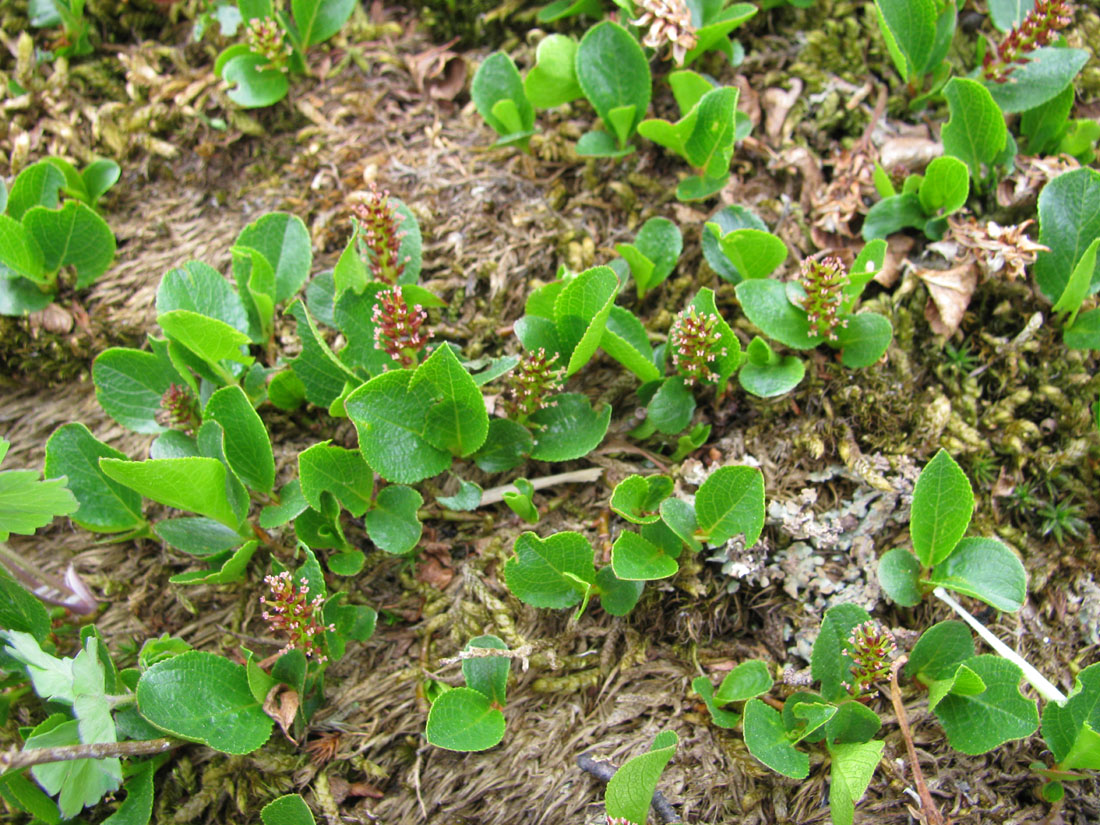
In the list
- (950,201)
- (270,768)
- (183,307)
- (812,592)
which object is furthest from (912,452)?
(183,307)

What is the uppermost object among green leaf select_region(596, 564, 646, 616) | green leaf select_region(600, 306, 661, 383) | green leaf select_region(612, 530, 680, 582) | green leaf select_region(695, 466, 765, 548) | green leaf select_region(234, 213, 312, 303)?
green leaf select_region(234, 213, 312, 303)

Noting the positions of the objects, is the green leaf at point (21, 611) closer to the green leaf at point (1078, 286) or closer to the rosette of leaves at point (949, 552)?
Answer: the rosette of leaves at point (949, 552)

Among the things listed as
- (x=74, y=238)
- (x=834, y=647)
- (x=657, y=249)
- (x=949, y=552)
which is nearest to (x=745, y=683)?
(x=834, y=647)

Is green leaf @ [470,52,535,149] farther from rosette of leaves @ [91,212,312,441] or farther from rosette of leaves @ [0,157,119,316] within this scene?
rosette of leaves @ [0,157,119,316]

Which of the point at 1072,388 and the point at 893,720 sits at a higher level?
the point at 1072,388

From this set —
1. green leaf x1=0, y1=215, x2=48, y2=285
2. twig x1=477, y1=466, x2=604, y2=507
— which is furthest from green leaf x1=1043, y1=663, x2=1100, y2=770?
green leaf x1=0, y1=215, x2=48, y2=285

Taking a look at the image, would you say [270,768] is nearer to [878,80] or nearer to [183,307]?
[183,307]
